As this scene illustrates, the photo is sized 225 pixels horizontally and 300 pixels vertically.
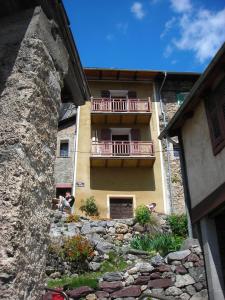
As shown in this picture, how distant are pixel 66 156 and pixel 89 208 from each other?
12.3 ft

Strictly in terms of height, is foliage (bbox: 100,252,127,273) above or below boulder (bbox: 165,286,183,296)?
above

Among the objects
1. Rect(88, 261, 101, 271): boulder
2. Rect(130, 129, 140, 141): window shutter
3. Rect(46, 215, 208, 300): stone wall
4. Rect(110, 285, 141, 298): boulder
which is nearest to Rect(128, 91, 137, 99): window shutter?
Rect(130, 129, 140, 141): window shutter

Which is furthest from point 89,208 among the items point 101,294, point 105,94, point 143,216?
point 101,294

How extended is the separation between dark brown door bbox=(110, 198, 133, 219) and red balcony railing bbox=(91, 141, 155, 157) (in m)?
2.47

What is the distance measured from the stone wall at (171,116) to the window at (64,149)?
18.4 feet

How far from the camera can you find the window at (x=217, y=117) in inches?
333

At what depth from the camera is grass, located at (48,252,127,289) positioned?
9.67 meters

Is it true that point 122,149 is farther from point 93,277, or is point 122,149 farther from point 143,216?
point 93,277

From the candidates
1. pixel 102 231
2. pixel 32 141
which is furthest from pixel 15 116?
pixel 102 231

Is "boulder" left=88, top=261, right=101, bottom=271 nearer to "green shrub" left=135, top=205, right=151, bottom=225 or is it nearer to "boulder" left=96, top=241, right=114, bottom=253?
"boulder" left=96, top=241, right=114, bottom=253

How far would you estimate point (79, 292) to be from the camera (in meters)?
9.24

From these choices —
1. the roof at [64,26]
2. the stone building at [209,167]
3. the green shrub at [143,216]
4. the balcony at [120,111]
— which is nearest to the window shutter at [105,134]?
the balcony at [120,111]

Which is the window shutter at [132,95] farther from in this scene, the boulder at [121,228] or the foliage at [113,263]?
the foliage at [113,263]

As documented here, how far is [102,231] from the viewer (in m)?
15.6
